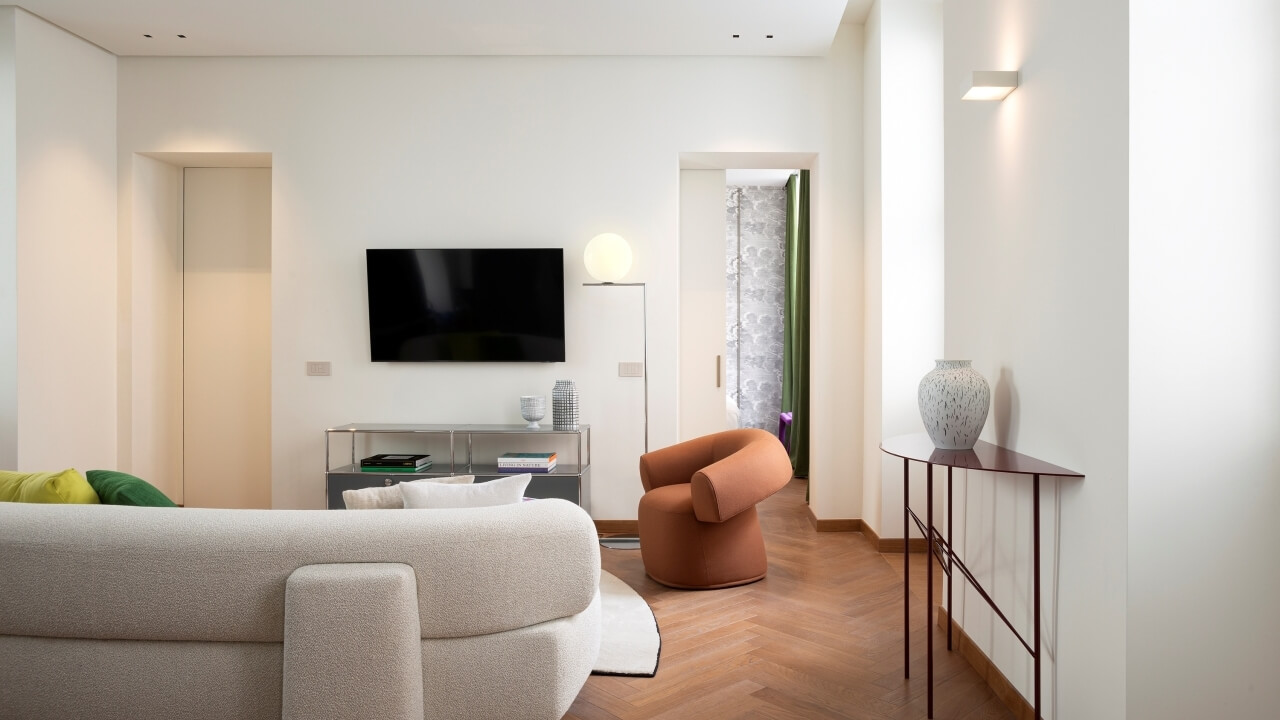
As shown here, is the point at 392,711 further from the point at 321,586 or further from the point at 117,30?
the point at 117,30

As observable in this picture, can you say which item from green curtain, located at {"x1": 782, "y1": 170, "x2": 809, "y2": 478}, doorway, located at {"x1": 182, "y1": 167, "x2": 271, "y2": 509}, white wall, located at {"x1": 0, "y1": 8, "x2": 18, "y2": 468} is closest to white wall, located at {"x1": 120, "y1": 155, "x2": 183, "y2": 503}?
doorway, located at {"x1": 182, "y1": 167, "x2": 271, "y2": 509}

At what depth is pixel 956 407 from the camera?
2.39 meters

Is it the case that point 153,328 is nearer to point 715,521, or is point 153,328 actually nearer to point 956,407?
point 715,521

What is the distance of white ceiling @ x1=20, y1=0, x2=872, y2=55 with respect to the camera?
4152 millimetres

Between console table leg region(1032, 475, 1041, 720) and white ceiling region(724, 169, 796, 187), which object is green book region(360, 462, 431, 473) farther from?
white ceiling region(724, 169, 796, 187)

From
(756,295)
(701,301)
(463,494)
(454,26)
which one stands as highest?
(454,26)

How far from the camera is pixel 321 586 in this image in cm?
187

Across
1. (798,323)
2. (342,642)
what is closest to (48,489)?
(342,642)

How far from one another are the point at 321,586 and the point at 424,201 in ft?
11.5

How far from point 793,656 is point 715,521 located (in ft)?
2.62

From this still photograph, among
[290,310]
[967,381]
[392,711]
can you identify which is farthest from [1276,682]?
[290,310]

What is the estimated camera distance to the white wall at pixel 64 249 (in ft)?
14.2

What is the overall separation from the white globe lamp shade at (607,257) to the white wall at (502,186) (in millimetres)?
231

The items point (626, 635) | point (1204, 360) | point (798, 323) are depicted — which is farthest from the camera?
point (798, 323)
